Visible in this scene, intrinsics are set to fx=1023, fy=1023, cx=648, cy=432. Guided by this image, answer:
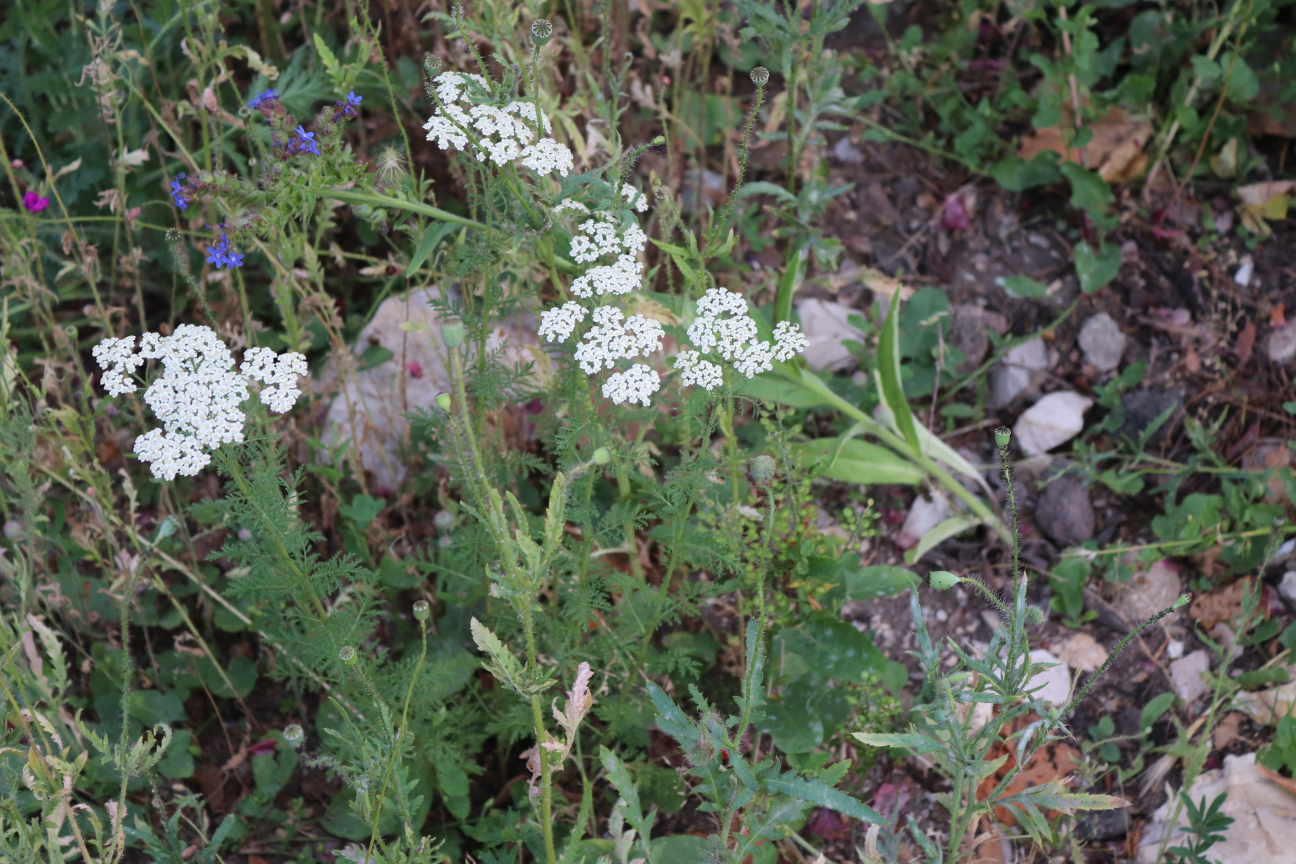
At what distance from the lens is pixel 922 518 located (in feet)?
9.27

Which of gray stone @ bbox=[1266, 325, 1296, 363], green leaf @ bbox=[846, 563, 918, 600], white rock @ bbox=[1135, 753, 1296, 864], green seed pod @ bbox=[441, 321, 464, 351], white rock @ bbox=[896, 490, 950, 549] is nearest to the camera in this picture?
green seed pod @ bbox=[441, 321, 464, 351]

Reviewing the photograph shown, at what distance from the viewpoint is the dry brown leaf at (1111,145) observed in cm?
326

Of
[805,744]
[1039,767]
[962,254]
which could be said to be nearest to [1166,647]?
[1039,767]

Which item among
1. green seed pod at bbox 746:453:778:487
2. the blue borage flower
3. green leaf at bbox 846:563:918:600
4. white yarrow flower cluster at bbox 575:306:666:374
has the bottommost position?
green leaf at bbox 846:563:918:600

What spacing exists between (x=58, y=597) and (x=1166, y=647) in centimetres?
261

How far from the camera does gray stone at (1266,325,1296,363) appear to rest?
2.93 meters

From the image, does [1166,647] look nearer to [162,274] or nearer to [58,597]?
[58,597]

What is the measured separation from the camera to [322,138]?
168cm

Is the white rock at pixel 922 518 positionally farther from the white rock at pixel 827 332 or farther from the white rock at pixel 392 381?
the white rock at pixel 392 381

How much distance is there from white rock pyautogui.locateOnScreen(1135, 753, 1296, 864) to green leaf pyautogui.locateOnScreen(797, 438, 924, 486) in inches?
37.5

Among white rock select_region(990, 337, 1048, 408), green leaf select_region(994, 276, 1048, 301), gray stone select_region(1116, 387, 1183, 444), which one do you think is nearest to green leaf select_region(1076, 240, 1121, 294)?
green leaf select_region(994, 276, 1048, 301)

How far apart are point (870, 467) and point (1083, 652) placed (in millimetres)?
687

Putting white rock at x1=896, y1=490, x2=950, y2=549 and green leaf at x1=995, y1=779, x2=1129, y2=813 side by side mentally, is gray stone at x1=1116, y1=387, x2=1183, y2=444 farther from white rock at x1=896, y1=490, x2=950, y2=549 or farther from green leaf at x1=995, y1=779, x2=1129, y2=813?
green leaf at x1=995, y1=779, x2=1129, y2=813

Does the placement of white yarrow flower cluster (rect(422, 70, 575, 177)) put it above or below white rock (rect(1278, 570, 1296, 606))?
above
